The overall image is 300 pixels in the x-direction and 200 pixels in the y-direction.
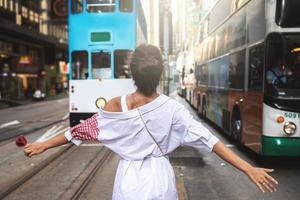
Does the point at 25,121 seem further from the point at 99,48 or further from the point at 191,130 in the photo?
the point at 191,130

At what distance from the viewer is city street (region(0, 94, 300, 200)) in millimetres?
7551

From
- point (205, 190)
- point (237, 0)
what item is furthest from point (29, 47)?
point (205, 190)

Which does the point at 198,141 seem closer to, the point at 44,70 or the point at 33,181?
the point at 33,181

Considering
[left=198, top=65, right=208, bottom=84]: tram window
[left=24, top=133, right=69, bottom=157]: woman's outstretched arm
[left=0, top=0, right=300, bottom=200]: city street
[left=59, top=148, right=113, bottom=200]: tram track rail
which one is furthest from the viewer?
[left=198, top=65, right=208, bottom=84]: tram window

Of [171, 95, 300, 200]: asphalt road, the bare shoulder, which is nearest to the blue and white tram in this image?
[171, 95, 300, 200]: asphalt road

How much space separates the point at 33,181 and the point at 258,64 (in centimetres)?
416

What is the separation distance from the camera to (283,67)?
8.84 meters

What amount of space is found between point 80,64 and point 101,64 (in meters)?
0.60

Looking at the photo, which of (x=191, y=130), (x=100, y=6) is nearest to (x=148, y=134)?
(x=191, y=130)

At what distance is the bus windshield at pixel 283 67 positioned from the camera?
28.8 ft

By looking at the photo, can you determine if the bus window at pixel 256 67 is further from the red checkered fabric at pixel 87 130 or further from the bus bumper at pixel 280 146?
the red checkered fabric at pixel 87 130

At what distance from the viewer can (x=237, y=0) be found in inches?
479

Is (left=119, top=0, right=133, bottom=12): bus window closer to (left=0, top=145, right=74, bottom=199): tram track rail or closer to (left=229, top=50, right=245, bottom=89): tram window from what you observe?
(left=229, top=50, right=245, bottom=89): tram window

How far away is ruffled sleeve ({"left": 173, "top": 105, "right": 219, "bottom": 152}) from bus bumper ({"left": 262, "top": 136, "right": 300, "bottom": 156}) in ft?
19.6
